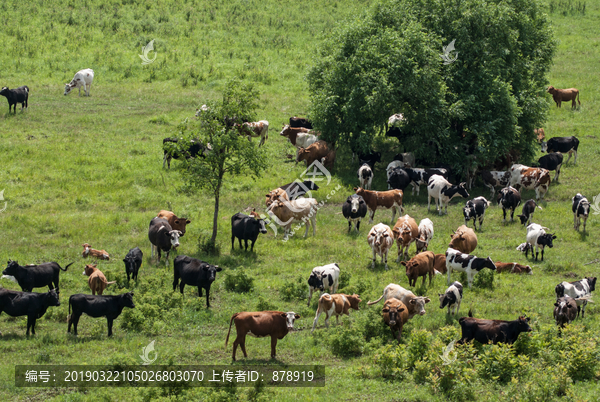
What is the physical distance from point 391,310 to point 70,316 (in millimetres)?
9380

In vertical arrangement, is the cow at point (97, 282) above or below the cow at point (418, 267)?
below

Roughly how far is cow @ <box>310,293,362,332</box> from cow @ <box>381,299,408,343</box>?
135cm

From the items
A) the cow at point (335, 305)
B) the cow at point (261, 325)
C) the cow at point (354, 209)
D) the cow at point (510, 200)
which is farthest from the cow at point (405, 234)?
the cow at point (261, 325)

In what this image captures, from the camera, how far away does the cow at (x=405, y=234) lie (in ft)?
79.5

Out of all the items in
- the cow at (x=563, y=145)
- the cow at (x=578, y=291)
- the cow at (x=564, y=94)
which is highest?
the cow at (x=564, y=94)

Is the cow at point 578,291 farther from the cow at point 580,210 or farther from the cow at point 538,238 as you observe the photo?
the cow at point 580,210

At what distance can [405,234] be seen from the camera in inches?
954

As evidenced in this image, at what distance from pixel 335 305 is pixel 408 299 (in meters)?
2.31

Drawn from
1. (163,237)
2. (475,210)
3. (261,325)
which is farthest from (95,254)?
(475,210)

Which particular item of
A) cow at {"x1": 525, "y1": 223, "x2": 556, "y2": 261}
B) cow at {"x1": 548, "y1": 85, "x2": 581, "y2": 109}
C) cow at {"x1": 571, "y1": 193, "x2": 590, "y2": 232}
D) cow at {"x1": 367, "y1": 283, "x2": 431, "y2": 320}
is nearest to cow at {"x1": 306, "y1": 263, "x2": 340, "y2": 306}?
cow at {"x1": 367, "y1": 283, "x2": 431, "y2": 320}

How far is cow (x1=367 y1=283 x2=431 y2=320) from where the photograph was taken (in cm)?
1875

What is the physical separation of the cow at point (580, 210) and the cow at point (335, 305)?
43.3 feet

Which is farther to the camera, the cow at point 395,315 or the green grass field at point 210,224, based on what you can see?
the cow at point 395,315

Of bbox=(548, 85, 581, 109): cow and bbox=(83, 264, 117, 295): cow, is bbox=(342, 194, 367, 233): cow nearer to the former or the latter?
bbox=(83, 264, 117, 295): cow
